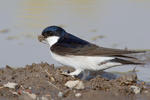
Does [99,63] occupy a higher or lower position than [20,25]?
higher

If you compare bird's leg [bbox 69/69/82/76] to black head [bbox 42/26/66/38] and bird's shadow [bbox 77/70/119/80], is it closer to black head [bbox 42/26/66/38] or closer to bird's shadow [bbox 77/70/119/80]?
bird's shadow [bbox 77/70/119/80]

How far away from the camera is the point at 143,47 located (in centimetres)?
995

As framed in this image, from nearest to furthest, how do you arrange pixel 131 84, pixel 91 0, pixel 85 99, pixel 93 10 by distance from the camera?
pixel 85 99 → pixel 131 84 → pixel 93 10 → pixel 91 0

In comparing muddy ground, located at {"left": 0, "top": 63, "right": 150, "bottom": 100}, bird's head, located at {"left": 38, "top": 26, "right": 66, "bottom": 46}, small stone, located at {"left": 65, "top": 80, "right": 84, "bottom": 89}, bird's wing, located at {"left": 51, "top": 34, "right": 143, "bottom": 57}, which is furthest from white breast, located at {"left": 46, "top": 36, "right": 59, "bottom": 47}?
small stone, located at {"left": 65, "top": 80, "right": 84, "bottom": 89}

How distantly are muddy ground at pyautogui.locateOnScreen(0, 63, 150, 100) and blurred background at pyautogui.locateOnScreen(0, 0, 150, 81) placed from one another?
735 mm

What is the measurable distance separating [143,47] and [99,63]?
7.02 ft

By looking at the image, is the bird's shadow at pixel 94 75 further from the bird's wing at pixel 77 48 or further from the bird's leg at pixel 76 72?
the bird's wing at pixel 77 48

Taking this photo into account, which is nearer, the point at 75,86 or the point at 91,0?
the point at 75,86

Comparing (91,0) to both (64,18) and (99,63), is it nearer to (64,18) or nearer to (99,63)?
(64,18)

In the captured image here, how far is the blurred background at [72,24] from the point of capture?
32.5ft

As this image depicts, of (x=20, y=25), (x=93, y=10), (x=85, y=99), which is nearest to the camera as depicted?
(x=85, y=99)

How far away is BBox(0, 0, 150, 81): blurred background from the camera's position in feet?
32.5

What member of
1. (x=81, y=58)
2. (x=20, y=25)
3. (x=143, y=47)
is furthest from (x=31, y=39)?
(x=81, y=58)

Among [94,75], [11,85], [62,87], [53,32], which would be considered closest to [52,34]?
[53,32]
